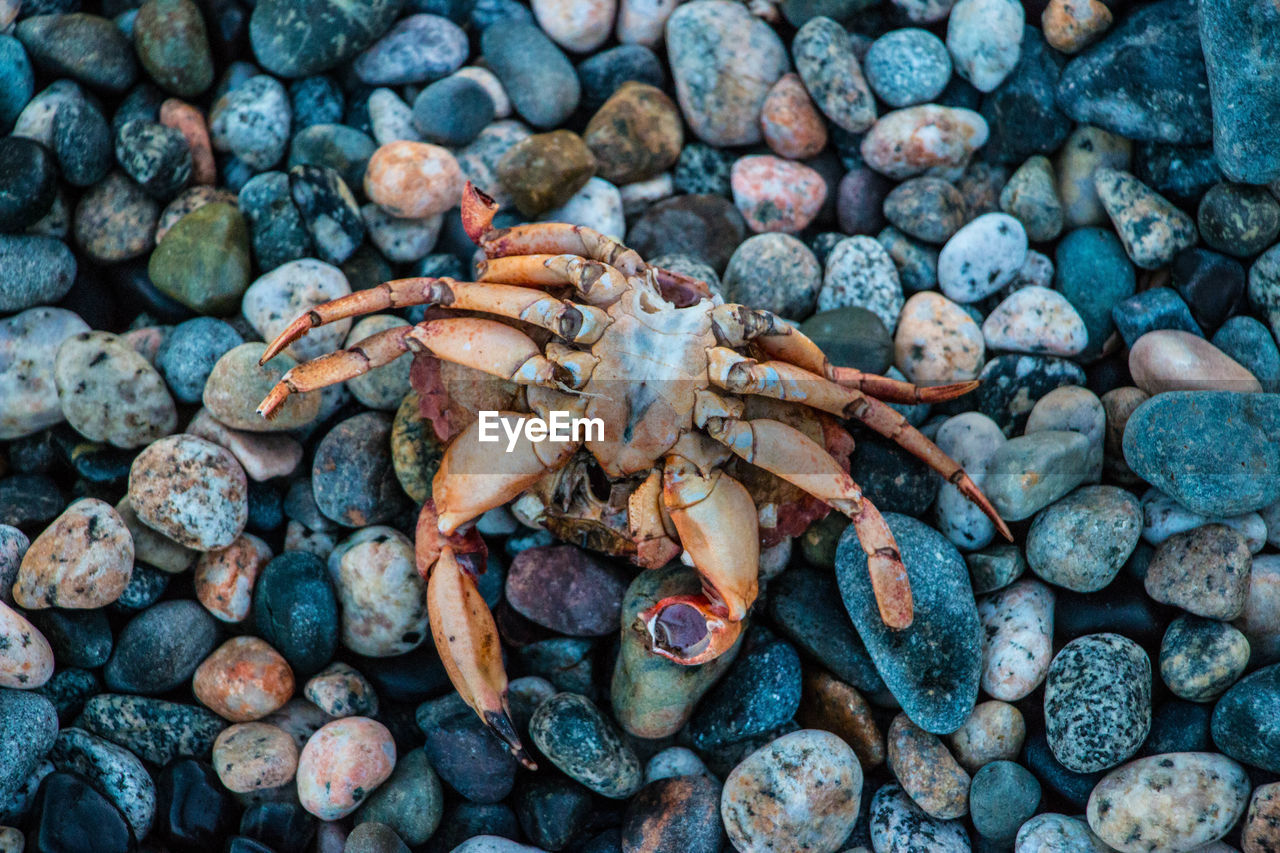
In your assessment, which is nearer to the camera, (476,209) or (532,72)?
(476,209)

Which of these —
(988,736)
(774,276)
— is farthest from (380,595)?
(988,736)

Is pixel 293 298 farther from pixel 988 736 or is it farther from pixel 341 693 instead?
pixel 988 736

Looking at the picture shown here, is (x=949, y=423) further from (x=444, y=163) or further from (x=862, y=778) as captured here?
(x=444, y=163)

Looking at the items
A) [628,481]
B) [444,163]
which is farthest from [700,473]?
[444,163]

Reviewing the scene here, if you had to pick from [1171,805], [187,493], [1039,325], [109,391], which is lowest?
[1171,805]

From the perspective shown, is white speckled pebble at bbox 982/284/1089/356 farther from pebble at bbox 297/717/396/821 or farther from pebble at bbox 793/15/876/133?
pebble at bbox 297/717/396/821

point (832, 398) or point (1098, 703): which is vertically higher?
point (832, 398)

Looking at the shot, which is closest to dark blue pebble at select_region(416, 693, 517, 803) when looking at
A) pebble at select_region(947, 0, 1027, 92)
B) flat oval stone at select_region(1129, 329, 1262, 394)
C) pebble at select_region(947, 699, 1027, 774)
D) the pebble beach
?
the pebble beach
